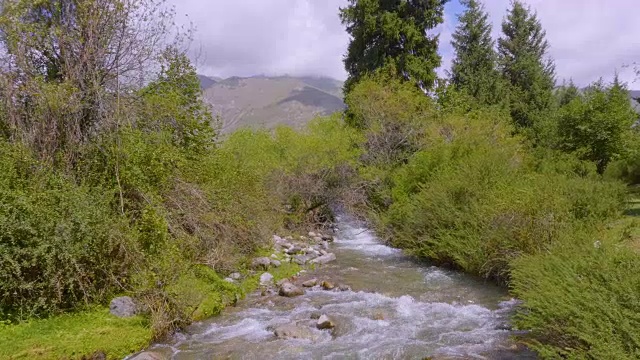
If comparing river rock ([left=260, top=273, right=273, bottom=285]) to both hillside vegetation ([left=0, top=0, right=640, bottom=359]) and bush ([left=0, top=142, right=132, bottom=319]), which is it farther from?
bush ([left=0, top=142, right=132, bottom=319])

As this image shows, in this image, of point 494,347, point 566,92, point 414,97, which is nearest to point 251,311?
point 494,347

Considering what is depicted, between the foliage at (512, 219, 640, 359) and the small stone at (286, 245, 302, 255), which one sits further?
the small stone at (286, 245, 302, 255)

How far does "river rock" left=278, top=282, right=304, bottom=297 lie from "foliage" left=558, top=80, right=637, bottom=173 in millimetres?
17978

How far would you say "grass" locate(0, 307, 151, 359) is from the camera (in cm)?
764

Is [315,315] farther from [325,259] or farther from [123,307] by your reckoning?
[325,259]

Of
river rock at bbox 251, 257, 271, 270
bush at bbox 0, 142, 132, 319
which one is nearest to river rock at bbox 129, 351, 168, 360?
bush at bbox 0, 142, 132, 319

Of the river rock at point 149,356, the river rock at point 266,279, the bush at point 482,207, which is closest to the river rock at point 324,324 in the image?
the river rock at point 149,356

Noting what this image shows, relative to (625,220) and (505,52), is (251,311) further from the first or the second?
(505,52)

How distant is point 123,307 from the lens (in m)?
9.31

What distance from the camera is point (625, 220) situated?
52.0 ft

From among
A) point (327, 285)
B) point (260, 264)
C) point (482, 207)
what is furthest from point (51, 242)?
point (482, 207)

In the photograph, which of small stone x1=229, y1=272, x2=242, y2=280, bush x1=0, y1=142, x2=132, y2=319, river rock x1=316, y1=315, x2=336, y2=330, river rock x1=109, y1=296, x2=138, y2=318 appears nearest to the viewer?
bush x1=0, y1=142, x2=132, y2=319

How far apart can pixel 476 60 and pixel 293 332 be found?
3130 cm

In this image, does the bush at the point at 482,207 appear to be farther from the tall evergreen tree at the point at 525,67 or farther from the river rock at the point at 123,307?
the tall evergreen tree at the point at 525,67
